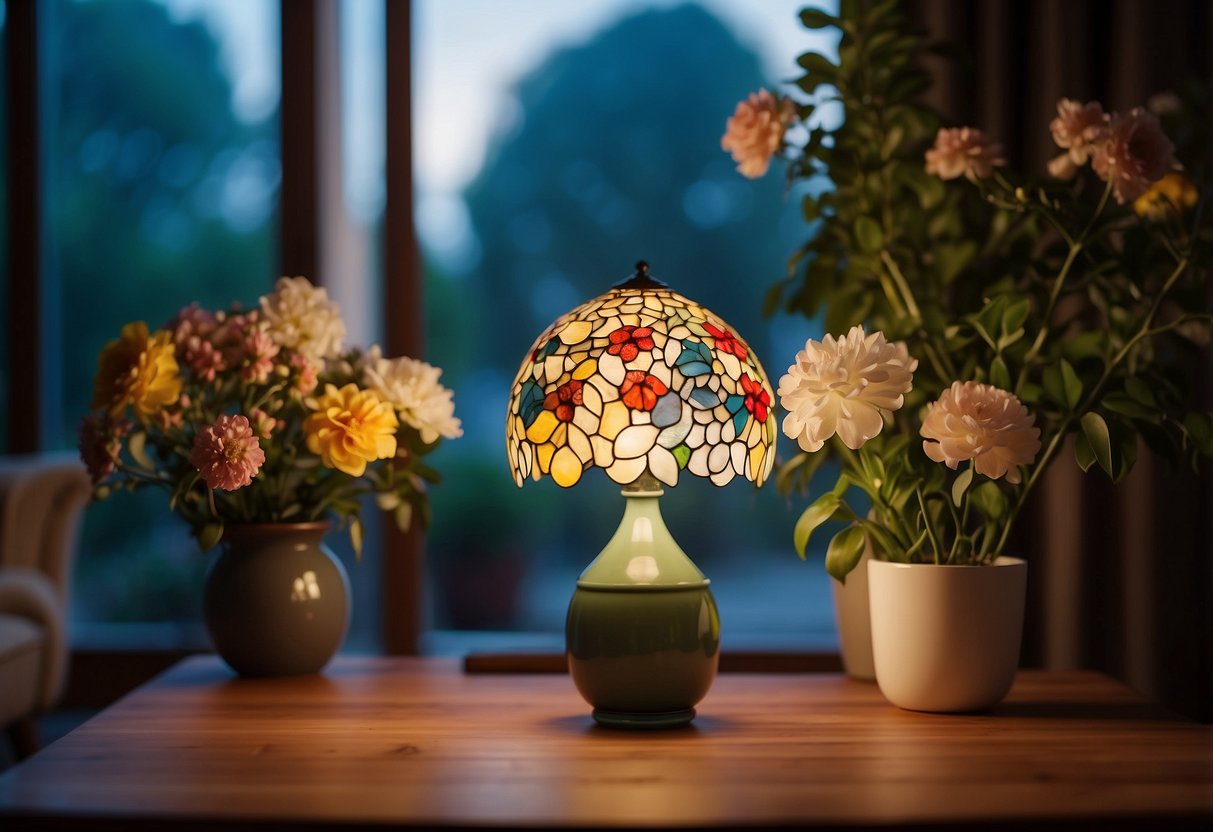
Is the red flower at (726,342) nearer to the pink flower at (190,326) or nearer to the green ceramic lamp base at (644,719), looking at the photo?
the green ceramic lamp base at (644,719)

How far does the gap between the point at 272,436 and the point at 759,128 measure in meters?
0.76

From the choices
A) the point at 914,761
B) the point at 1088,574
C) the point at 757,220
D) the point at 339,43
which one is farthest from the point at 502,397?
the point at 914,761

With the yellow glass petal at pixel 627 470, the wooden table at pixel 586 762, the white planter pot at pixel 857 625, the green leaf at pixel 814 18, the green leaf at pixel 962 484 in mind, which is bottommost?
the wooden table at pixel 586 762

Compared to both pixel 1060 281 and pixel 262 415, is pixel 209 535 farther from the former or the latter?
pixel 1060 281

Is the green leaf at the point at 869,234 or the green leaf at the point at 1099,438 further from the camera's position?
the green leaf at the point at 869,234

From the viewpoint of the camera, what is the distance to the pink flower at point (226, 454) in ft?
4.32

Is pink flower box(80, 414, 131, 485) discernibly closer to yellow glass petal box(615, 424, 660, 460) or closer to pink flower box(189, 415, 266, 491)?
pink flower box(189, 415, 266, 491)

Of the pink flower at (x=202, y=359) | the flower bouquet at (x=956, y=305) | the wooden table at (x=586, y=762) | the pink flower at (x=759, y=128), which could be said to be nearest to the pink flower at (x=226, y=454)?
the pink flower at (x=202, y=359)

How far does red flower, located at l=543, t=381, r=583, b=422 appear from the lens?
3.88 ft

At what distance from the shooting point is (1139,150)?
135 centimetres

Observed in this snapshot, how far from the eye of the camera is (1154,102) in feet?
6.16

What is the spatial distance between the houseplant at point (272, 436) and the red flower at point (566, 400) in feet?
1.00

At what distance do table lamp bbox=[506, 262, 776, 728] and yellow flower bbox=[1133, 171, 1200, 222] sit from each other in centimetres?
64

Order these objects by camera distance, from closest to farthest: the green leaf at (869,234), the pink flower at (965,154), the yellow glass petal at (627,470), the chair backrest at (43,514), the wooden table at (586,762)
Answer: the wooden table at (586,762)
the yellow glass petal at (627,470)
the pink flower at (965,154)
the green leaf at (869,234)
the chair backrest at (43,514)
